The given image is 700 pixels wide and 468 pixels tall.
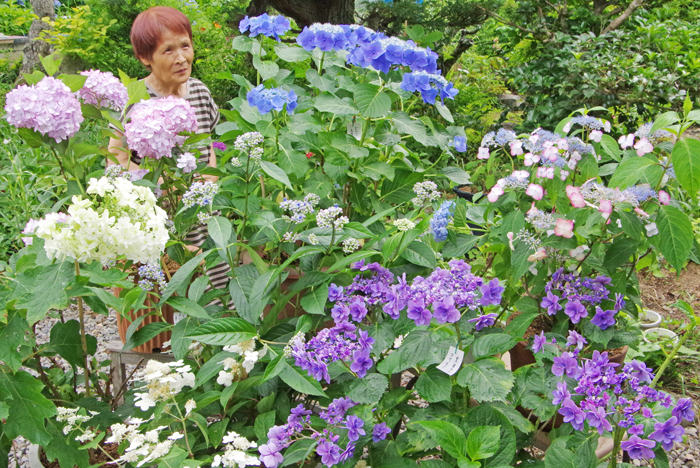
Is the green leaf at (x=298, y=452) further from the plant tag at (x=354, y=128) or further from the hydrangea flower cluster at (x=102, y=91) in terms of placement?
the hydrangea flower cluster at (x=102, y=91)

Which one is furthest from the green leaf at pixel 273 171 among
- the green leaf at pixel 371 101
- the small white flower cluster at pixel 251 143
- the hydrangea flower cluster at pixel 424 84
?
the hydrangea flower cluster at pixel 424 84

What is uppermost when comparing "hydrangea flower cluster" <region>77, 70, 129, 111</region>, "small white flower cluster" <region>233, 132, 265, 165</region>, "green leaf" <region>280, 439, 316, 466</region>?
"hydrangea flower cluster" <region>77, 70, 129, 111</region>

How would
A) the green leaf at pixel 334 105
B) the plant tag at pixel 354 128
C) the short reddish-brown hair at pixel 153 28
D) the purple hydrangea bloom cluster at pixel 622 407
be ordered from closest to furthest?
the purple hydrangea bloom cluster at pixel 622 407, the green leaf at pixel 334 105, the plant tag at pixel 354 128, the short reddish-brown hair at pixel 153 28

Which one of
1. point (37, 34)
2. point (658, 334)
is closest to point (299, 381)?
point (658, 334)

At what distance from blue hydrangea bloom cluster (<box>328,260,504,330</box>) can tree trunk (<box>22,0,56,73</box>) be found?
20.2ft

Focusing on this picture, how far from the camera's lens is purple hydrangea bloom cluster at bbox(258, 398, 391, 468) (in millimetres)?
988

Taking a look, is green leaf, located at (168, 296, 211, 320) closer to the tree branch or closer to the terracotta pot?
the terracotta pot

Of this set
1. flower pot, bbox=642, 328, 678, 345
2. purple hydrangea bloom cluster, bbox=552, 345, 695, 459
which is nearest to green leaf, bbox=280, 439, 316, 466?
purple hydrangea bloom cluster, bbox=552, 345, 695, 459

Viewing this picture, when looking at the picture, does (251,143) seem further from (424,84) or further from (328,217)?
(424,84)

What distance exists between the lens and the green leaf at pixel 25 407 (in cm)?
114

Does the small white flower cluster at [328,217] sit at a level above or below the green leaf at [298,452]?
above

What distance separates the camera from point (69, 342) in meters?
1.37

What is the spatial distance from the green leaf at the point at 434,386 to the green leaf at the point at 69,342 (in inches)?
32.7

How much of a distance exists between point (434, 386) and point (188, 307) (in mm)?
528
